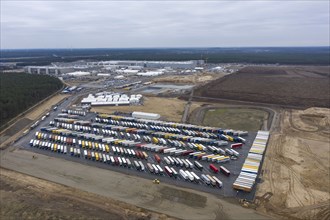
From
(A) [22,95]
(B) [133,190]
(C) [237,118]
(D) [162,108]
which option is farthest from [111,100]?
(B) [133,190]

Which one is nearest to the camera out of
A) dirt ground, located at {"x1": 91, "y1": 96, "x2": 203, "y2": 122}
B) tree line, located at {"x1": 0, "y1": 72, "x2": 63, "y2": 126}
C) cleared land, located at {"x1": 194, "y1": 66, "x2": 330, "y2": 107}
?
tree line, located at {"x1": 0, "y1": 72, "x2": 63, "y2": 126}

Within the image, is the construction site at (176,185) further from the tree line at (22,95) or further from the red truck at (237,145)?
the tree line at (22,95)

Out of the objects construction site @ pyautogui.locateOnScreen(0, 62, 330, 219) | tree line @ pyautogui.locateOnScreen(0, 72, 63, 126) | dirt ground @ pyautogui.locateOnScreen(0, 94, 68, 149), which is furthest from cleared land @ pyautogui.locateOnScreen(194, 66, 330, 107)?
tree line @ pyautogui.locateOnScreen(0, 72, 63, 126)

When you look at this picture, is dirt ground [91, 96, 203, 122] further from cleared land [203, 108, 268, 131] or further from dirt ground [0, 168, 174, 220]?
dirt ground [0, 168, 174, 220]

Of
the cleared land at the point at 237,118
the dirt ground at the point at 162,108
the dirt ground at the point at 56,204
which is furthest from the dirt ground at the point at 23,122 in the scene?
the cleared land at the point at 237,118

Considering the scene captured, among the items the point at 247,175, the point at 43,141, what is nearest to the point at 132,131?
the point at 43,141
